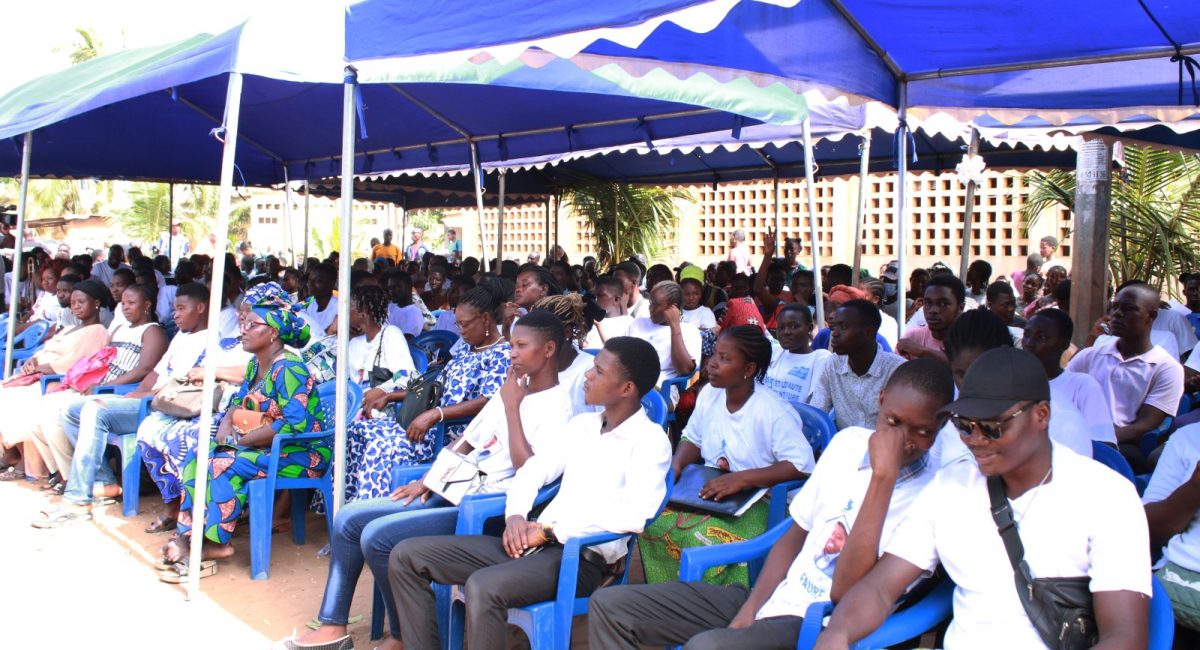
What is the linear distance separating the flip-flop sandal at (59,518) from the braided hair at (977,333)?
15.2ft

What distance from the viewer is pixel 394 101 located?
23.6 feet

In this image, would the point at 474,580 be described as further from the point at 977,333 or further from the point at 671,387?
the point at 671,387

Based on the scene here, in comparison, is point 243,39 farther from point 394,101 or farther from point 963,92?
point 963,92

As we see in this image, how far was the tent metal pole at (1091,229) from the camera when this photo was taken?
6.98 metres

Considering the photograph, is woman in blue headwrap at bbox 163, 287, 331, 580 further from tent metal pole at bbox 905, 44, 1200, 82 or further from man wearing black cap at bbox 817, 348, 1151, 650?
tent metal pole at bbox 905, 44, 1200, 82

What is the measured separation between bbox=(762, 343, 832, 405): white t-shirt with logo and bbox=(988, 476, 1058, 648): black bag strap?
7.87ft

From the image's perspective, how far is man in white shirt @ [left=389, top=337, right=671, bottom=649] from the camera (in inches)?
118

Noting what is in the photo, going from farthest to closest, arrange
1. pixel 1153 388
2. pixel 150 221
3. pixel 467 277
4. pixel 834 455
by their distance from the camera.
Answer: pixel 150 221, pixel 467 277, pixel 1153 388, pixel 834 455

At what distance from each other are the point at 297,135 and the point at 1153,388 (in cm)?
733

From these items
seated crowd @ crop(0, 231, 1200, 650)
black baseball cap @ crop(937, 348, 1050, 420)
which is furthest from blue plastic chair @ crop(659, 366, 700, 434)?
black baseball cap @ crop(937, 348, 1050, 420)

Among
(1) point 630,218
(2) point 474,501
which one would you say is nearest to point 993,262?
(1) point 630,218

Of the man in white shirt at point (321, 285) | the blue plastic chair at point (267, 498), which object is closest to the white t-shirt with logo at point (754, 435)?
the blue plastic chair at point (267, 498)

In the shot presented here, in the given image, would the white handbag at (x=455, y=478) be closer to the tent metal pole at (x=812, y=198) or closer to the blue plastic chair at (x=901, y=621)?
the blue plastic chair at (x=901, y=621)

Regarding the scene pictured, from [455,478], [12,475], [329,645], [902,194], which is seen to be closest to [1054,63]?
[902,194]
